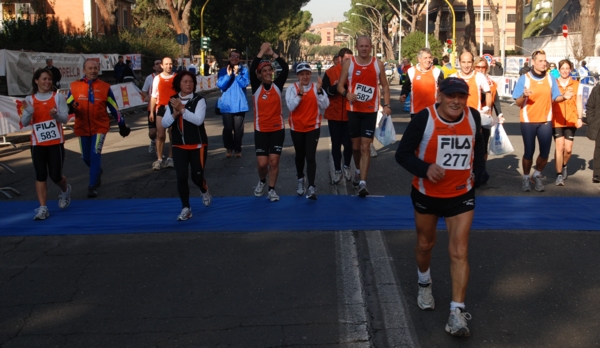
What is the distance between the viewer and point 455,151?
4.73 m

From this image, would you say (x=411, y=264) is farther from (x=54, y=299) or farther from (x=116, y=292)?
(x=54, y=299)

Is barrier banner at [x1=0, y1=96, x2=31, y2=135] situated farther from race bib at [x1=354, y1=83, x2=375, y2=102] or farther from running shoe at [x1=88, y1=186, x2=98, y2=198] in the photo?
race bib at [x1=354, y1=83, x2=375, y2=102]

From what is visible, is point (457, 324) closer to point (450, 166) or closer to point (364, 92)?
point (450, 166)

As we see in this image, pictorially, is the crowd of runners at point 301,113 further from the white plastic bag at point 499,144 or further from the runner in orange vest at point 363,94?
the white plastic bag at point 499,144

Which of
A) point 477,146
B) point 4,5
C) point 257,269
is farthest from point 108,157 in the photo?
point 4,5

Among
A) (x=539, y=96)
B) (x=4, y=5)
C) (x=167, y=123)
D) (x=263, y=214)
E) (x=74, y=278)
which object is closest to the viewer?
(x=74, y=278)

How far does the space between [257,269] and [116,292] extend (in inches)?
49.4

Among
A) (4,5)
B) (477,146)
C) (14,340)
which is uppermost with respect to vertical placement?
(4,5)

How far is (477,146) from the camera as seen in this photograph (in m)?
4.85

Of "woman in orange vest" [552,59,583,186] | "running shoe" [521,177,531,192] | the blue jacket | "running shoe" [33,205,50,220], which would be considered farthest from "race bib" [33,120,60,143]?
"woman in orange vest" [552,59,583,186]

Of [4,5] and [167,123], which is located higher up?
[4,5]

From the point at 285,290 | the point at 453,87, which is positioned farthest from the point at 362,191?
the point at 453,87

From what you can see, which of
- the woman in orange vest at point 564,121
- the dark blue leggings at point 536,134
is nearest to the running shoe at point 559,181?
the woman in orange vest at point 564,121

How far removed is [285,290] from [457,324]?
1.56 m
